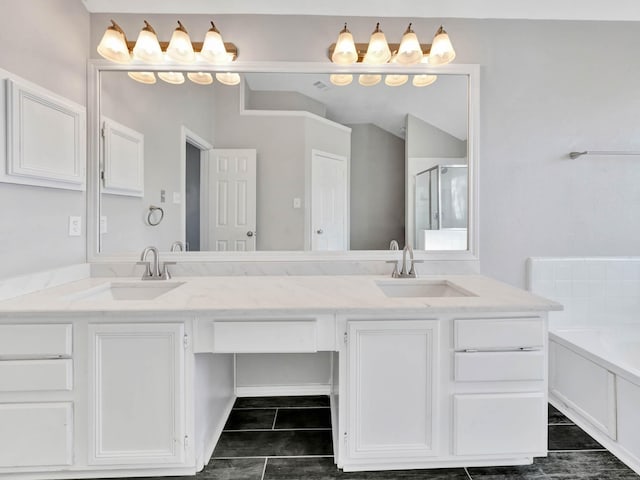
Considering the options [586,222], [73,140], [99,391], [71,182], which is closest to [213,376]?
[99,391]

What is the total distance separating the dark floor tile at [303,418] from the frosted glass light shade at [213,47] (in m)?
2.01

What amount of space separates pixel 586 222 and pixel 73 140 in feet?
9.67

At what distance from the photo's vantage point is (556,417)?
1.95m

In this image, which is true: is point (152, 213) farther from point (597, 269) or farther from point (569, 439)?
point (597, 269)

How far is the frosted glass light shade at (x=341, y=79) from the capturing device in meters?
2.10

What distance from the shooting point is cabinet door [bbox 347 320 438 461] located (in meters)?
1.45

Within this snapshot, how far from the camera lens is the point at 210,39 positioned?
1987 millimetres

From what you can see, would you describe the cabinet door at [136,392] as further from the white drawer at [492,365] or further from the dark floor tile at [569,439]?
the dark floor tile at [569,439]

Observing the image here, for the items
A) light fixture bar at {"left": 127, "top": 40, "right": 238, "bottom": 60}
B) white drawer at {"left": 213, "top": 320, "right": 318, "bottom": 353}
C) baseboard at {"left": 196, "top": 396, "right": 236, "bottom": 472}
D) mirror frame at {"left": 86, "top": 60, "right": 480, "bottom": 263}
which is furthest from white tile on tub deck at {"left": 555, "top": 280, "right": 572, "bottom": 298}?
light fixture bar at {"left": 127, "top": 40, "right": 238, "bottom": 60}

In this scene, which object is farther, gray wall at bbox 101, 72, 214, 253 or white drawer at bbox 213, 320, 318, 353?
gray wall at bbox 101, 72, 214, 253

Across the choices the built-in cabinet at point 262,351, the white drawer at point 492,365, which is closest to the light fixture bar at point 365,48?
the built-in cabinet at point 262,351

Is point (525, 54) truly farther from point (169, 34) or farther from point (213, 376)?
point (213, 376)

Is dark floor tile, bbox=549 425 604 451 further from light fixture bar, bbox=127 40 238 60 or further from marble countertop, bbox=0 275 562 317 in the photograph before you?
light fixture bar, bbox=127 40 238 60

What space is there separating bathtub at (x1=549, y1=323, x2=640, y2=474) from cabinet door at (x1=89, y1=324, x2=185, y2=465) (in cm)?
190
